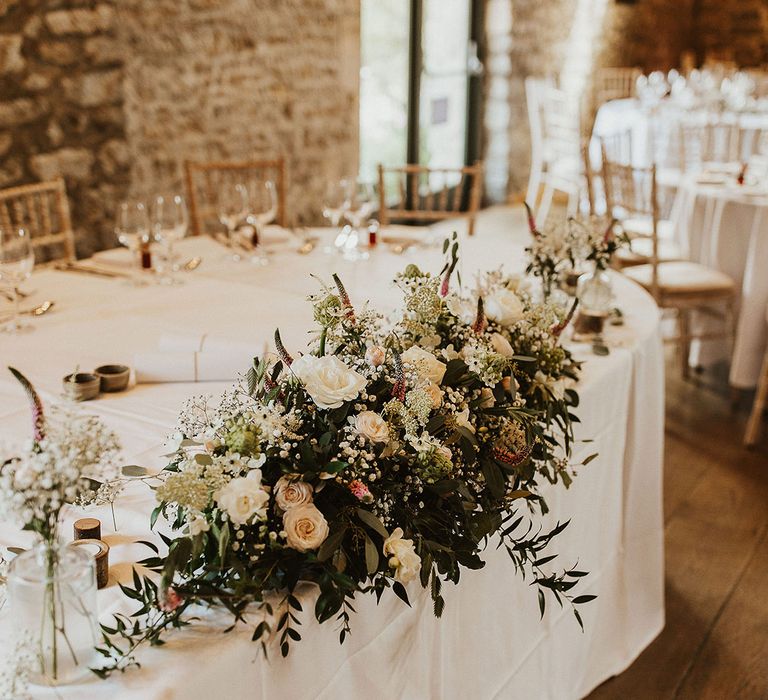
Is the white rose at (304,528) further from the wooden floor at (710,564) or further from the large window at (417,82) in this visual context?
the large window at (417,82)

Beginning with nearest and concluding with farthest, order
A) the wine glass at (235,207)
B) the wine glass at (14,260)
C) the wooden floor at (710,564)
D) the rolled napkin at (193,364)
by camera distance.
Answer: the rolled napkin at (193,364)
the wine glass at (14,260)
the wooden floor at (710,564)
the wine glass at (235,207)

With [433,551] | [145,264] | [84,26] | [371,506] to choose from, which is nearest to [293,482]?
[371,506]

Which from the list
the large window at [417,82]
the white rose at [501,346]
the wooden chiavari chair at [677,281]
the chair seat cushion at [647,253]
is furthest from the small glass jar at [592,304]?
the large window at [417,82]

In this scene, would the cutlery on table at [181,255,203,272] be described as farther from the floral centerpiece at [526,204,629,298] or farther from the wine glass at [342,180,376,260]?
the floral centerpiece at [526,204,629,298]

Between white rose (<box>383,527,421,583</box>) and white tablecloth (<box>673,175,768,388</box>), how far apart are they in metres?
3.23

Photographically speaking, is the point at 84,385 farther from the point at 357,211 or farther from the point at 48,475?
the point at 357,211

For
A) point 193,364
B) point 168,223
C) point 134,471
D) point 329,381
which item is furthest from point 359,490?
point 168,223

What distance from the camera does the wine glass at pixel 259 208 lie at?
282 centimetres

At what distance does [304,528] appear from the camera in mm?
1140

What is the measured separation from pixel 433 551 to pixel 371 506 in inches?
4.2

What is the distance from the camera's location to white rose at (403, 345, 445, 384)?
134cm

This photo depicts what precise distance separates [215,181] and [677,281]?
256 centimetres

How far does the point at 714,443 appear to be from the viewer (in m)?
3.75

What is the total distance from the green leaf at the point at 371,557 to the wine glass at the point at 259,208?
1743 millimetres
